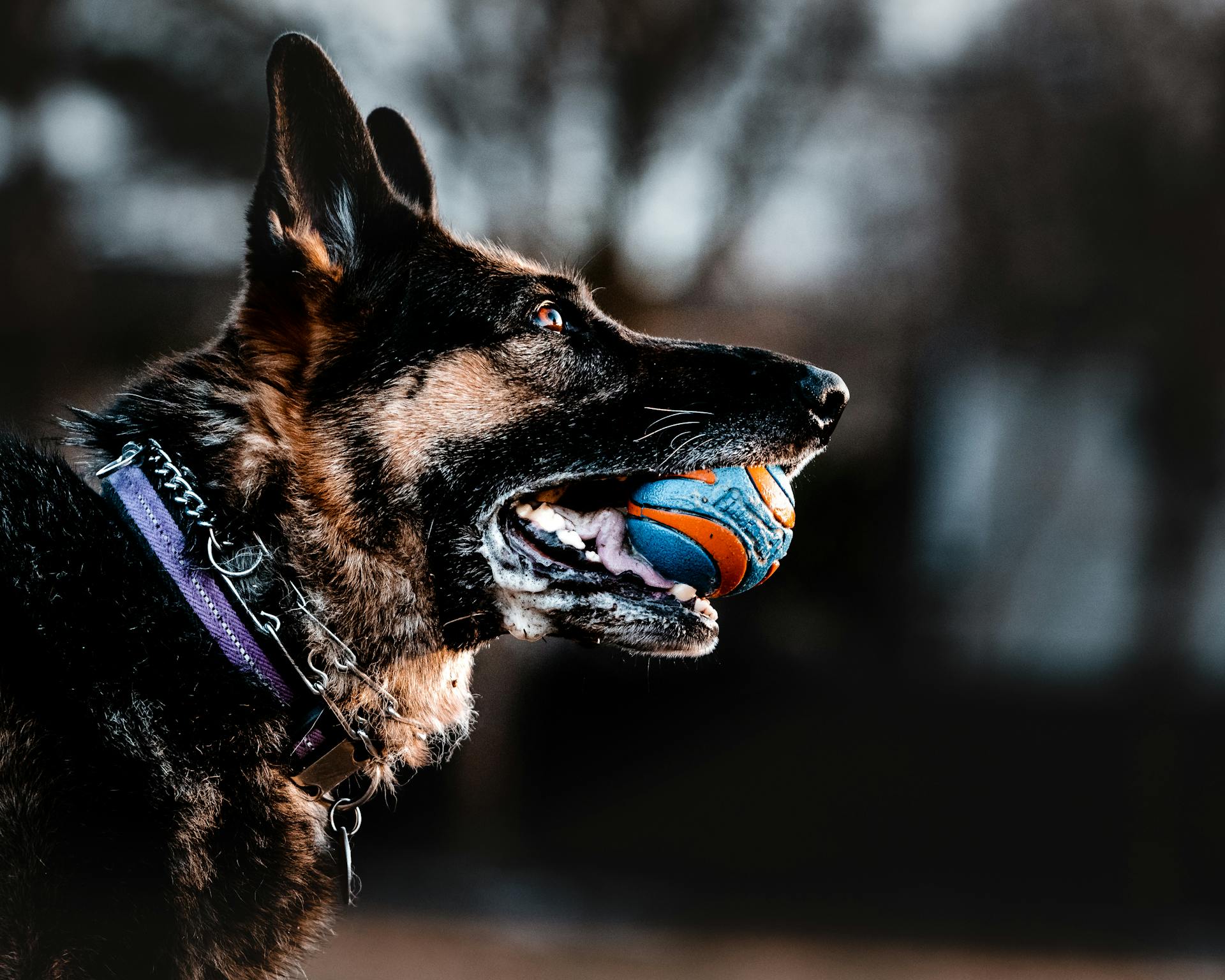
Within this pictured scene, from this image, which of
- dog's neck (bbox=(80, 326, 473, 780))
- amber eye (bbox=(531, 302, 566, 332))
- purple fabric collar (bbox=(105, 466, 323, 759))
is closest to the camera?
purple fabric collar (bbox=(105, 466, 323, 759))

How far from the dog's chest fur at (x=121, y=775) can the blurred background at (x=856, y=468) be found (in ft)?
17.2

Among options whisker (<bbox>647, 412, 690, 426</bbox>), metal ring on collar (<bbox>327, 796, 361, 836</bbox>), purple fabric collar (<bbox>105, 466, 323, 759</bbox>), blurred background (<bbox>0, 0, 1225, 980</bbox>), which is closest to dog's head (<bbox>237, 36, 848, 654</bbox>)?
whisker (<bbox>647, 412, 690, 426</bbox>)

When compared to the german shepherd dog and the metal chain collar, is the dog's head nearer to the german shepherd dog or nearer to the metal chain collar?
the german shepherd dog

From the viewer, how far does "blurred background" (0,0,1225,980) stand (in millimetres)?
8141

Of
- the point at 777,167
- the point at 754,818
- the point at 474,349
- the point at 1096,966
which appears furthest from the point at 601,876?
the point at 474,349

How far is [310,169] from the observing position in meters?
2.63

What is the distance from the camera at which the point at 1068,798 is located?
31.9ft

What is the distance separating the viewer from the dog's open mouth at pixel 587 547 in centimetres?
257

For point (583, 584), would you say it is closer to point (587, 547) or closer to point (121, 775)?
point (587, 547)

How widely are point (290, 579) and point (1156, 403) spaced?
1044 centimetres

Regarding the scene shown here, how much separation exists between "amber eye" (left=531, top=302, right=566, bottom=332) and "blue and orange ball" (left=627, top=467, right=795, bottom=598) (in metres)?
0.54

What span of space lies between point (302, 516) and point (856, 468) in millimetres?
8068

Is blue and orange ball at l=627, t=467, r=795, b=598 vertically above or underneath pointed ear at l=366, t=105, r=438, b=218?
underneath

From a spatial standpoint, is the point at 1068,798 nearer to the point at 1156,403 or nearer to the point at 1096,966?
the point at 1096,966
